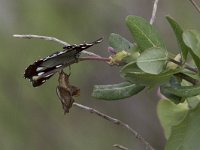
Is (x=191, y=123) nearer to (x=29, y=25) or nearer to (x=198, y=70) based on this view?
(x=198, y=70)

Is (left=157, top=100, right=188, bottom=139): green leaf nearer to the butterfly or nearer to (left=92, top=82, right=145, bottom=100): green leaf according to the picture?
(left=92, top=82, right=145, bottom=100): green leaf

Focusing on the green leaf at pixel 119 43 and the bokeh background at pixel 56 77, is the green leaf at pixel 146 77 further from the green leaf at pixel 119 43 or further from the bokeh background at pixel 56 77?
the bokeh background at pixel 56 77

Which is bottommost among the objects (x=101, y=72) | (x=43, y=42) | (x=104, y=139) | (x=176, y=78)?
(x=104, y=139)

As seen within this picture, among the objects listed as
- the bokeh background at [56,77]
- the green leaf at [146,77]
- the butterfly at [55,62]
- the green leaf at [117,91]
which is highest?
the butterfly at [55,62]

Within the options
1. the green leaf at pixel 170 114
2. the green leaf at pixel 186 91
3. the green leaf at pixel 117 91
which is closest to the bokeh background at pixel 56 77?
the green leaf at pixel 170 114

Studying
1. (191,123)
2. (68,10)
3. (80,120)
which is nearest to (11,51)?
(68,10)

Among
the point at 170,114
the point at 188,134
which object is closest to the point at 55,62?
the point at 188,134
